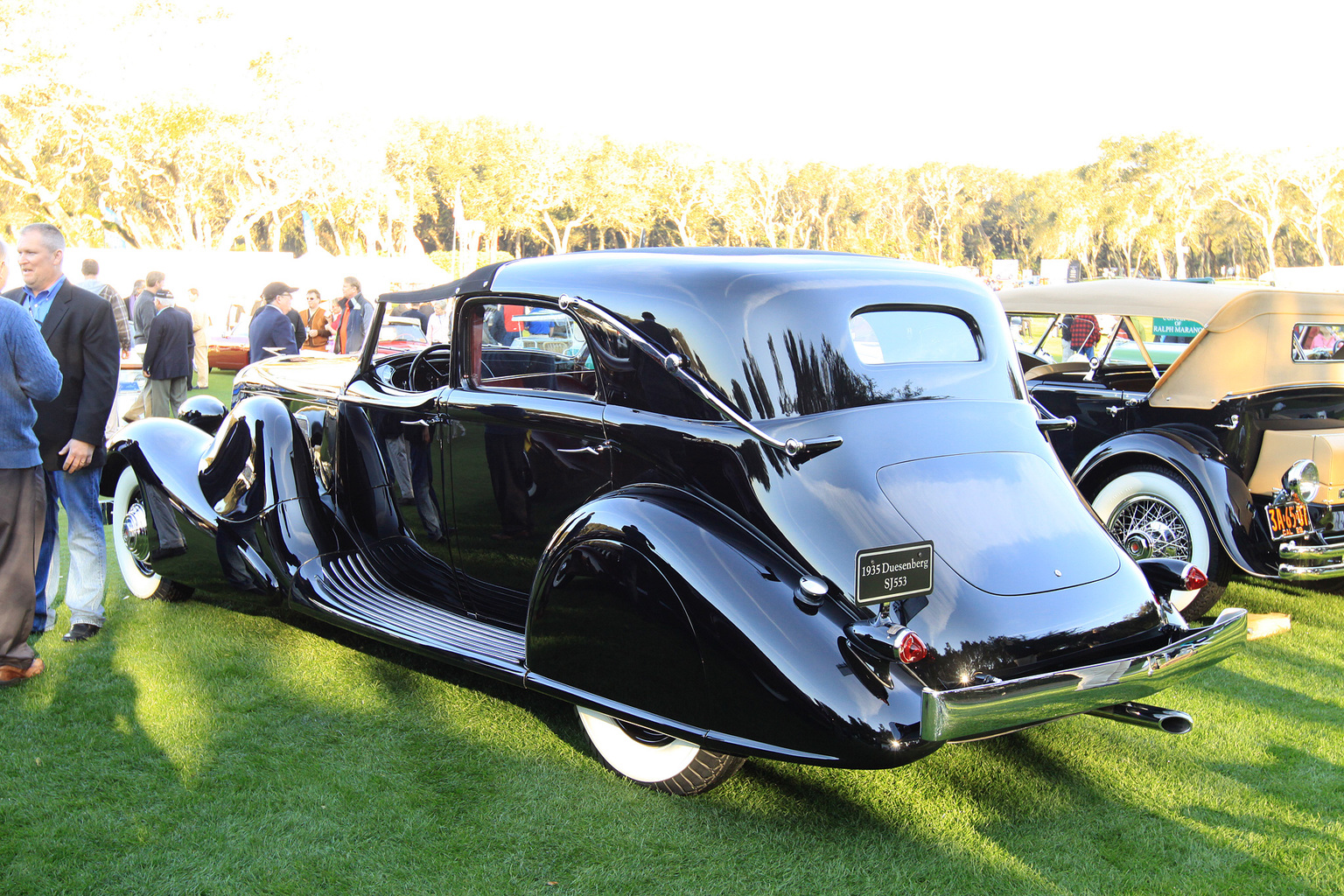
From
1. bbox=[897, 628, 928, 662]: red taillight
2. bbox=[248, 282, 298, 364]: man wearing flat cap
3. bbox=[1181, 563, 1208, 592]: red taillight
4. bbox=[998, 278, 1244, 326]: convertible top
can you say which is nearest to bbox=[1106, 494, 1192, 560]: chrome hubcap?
bbox=[998, 278, 1244, 326]: convertible top

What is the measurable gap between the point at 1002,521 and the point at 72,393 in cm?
426

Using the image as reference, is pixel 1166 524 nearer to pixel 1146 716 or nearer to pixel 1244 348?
pixel 1244 348

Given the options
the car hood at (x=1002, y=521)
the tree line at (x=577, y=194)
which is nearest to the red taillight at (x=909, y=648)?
the car hood at (x=1002, y=521)

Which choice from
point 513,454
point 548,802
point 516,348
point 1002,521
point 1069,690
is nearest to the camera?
point 1069,690

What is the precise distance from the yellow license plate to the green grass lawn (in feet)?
3.21

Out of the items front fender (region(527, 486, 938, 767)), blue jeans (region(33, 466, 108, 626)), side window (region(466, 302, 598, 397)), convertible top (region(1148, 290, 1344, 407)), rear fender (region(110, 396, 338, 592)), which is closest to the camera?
front fender (region(527, 486, 938, 767))

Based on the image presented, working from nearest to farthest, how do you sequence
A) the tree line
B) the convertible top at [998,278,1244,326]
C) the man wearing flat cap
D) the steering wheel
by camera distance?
1. the steering wheel
2. the convertible top at [998,278,1244,326]
3. the man wearing flat cap
4. the tree line

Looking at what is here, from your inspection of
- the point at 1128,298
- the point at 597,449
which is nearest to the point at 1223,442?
the point at 1128,298

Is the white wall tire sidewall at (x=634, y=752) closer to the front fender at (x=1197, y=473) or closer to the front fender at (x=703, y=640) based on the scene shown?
the front fender at (x=703, y=640)

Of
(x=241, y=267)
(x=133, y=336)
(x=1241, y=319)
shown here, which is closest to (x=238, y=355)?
(x=133, y=336)

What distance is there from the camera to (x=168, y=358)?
10.7m

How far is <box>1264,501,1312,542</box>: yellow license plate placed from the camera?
521cm

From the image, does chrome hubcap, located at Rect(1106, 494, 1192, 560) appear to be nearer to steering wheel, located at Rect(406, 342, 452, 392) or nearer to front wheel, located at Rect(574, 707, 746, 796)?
front wheel, located at Rect(574, 707, 746, 796)

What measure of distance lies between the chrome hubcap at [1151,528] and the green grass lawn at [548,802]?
123 cm
